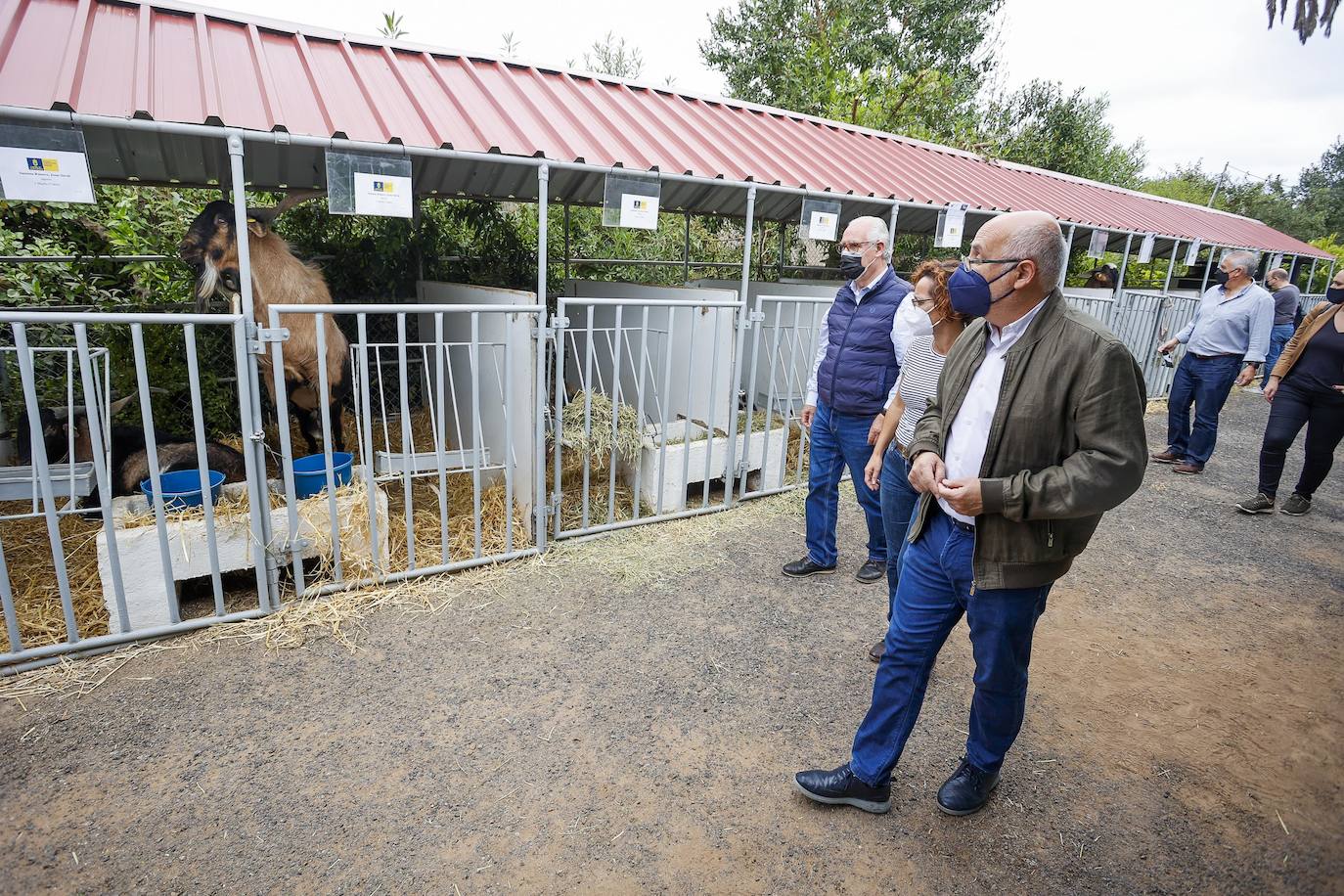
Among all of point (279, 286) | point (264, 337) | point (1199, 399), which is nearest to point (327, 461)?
point (264, 337)

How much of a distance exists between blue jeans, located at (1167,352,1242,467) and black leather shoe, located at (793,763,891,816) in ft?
19.2

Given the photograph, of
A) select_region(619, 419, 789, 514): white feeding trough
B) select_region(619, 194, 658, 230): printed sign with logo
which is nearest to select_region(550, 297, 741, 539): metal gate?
select_region(619, 419, 789, 514): white feeding trough

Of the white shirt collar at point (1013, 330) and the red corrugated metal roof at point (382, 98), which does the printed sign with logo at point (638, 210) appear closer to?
the red corrugated metal roof at point (382, 98)

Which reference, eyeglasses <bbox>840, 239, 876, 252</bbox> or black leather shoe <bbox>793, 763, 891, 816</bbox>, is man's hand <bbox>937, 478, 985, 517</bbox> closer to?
black leather shoe <bbox>793, 763, 891, 816</bbox>

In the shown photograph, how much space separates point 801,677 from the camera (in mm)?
3021

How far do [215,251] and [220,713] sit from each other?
2.57m

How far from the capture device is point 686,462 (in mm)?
4586

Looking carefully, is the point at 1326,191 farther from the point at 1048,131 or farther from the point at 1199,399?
the point at 1199,399

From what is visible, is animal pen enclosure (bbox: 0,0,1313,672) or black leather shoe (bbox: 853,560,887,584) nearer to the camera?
animal pen enclosure (bbox: 0,0,1313,672)

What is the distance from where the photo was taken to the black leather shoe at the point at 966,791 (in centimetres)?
226

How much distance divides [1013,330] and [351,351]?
12.6 feet

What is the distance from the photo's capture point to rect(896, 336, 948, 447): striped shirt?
269 centimetres

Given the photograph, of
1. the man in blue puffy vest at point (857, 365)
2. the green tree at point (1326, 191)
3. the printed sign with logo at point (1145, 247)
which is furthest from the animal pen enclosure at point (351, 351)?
the green tree at point (1326, 191)

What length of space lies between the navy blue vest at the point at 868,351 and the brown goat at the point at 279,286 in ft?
8.96
